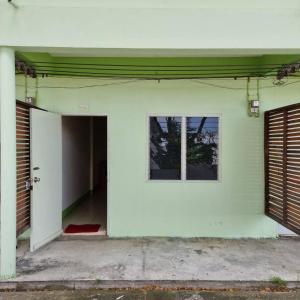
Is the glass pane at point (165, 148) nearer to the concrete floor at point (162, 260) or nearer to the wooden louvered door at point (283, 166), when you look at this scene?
the concrete floor at point (162, 260)

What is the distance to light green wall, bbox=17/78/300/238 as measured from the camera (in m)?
5.57

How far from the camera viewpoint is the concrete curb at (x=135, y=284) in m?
3.84

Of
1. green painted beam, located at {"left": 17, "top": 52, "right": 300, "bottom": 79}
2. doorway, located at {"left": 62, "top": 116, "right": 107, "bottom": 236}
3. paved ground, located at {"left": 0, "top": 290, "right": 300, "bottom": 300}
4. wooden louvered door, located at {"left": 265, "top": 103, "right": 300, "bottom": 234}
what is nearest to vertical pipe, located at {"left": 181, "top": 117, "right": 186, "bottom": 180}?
green painted beam, located at {"left": 17, "top": 52, "right": 300, "bottom": 79}

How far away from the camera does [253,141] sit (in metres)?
5.60

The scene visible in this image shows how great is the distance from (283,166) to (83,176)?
5.68 m

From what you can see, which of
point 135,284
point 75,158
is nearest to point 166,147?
point 135,284

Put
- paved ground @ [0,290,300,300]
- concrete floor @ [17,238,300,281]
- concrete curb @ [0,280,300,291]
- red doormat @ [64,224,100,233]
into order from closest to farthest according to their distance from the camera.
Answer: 1. paved ground @ [0,290,300,300]
2. concrete curb @ [0,280,300,291]
3. concrete floor @ [17,238,300,281]
4. red doormat @ [64,224,100,233]

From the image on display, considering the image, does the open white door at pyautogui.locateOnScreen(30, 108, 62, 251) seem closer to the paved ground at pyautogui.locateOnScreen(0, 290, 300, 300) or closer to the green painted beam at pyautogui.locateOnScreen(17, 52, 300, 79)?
the green painted beam at pyautogui.locateOnScreen(17, 52, 300, 79)

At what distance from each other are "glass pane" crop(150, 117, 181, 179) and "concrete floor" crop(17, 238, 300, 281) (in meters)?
1.16
